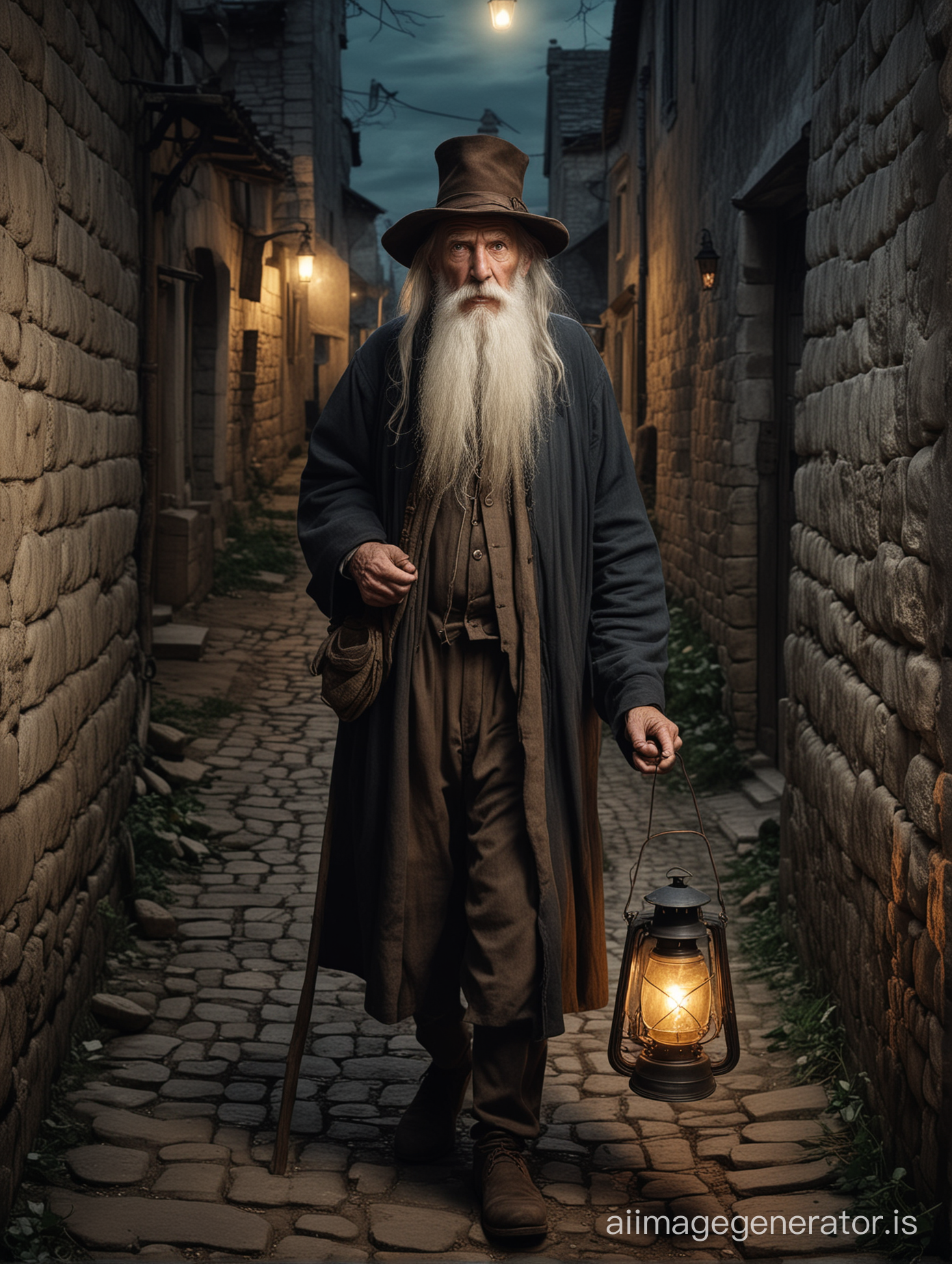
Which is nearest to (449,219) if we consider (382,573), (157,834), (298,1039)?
(382,573)

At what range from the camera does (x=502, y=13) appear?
29.9 feet

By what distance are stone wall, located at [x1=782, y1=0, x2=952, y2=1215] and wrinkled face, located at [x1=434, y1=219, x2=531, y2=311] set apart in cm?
91

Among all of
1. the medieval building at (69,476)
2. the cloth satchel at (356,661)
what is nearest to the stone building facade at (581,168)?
the medieval building at (69,476)

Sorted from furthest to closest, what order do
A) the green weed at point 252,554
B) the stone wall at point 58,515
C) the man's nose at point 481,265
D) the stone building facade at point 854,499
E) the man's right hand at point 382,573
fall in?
the green weed at point 252,554
the man's nose at point 481,265
the stone wall at point 58,515
the man's right hand at point 382,573
the stone building facade at point 854,499

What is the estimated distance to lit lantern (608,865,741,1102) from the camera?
8.14 feet

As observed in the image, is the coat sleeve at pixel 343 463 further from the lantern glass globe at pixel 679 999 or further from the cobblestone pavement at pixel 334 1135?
the cobblestone pavement at pixel 334 1135

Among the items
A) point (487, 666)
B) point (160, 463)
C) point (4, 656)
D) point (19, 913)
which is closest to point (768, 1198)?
point (487, 666)

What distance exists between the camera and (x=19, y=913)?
2914 mm

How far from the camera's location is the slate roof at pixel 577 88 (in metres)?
23.3

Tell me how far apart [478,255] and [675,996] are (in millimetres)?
1675

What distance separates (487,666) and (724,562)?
479 centimetres

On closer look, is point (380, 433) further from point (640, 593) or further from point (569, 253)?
point (569, 253)

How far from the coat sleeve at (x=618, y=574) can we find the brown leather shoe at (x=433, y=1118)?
0.98 metres

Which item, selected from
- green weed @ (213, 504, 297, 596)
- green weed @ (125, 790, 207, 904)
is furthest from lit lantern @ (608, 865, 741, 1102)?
green weed @ (213, 504, 297, 596)
